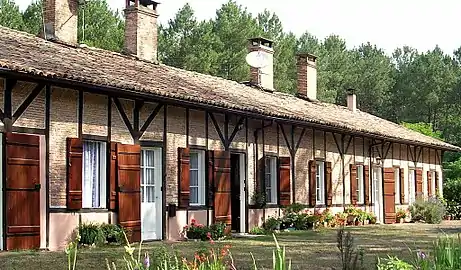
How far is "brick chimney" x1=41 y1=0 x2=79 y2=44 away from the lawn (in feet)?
18.3

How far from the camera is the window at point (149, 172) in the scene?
15.7 metres

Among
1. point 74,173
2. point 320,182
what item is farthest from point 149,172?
point 320,182

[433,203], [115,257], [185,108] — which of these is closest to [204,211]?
[185,108]

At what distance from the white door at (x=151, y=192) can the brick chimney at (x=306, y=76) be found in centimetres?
1206

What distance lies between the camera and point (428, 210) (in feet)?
88.4

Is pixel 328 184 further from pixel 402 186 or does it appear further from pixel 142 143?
pixel 142 143

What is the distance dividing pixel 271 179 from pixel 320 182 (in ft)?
9.63

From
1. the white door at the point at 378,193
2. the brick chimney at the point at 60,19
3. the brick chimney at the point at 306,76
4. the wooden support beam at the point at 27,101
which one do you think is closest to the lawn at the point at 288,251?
the wooden support beam at the point at 27,101

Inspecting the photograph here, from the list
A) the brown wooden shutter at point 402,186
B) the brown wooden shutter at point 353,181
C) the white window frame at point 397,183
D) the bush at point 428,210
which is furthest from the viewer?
the brown wooden shutter at point 402,186

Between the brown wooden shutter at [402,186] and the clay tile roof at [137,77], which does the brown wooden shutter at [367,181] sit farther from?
the brown wooden shutter at [402,186]

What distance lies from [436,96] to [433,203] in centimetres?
2988

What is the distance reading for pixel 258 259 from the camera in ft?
37.9

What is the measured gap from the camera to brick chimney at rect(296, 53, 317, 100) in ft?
89.2

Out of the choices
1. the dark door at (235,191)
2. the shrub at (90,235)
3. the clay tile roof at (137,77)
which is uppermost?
the clay tile roof at (137,77)
